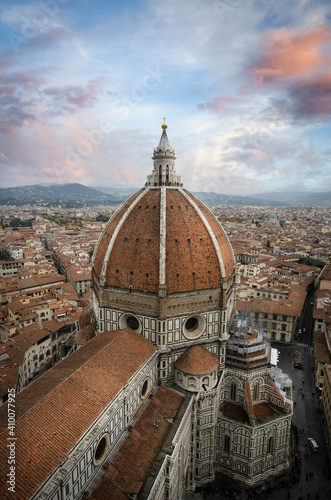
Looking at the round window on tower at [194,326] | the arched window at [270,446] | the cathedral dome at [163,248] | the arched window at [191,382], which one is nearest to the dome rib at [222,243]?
the cathedral dome at [163,248]

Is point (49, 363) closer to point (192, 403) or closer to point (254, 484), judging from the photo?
point (192, 403)

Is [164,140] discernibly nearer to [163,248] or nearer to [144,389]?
[163,248]

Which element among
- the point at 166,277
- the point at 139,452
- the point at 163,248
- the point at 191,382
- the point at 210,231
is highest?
the point at 210,231

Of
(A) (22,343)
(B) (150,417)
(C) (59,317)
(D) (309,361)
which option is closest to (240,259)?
(D) (309,361)

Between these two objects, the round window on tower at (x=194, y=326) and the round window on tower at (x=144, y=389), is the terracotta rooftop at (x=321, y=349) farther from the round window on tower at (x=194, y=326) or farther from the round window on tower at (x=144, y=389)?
the round window on tower at (x=144, y=389)

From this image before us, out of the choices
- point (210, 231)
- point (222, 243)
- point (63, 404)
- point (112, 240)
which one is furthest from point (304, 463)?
point (112, 240)

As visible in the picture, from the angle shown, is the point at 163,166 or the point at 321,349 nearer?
the point at 163,166

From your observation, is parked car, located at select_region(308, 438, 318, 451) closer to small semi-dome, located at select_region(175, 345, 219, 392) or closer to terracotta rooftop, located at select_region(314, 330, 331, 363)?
terracotta rooftop, located at select_region(314, 330, 331, 363)
